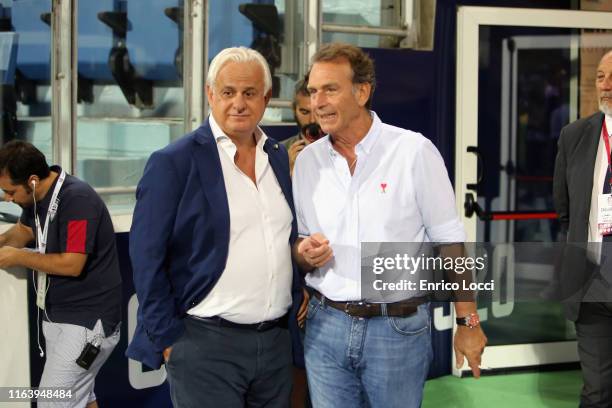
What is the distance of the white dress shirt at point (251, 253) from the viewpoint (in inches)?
92.7

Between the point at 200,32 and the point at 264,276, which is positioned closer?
the point at 264,276

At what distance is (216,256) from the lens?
233 centimetres

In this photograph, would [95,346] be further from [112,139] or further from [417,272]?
[417,272]

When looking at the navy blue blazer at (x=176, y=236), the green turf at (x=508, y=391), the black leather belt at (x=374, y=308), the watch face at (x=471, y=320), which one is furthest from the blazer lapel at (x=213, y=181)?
the green turf at (x=508, y=391)

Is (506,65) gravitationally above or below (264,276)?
above

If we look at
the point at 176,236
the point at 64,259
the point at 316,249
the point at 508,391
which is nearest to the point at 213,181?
the point at 176,236

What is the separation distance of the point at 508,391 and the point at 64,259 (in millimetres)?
2756

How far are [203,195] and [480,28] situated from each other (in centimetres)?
340

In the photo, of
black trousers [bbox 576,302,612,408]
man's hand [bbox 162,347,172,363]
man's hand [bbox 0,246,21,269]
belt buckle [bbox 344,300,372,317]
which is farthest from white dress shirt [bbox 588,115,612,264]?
man's hand [bbox 0,246,21,269]

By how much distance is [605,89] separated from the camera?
155 inches

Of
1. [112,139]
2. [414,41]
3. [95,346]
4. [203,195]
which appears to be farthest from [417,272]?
[414,41]

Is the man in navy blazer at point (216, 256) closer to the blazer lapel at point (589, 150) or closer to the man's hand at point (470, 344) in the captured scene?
the man's hand at point (470, 344)

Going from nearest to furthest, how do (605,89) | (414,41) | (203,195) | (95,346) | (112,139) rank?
(203,195), (95,346), (605,89), (112,139), (414,41)

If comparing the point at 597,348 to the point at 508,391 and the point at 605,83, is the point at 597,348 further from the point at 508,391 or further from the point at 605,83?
the point at 508,391
